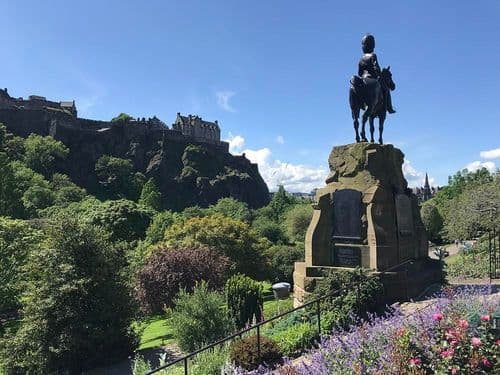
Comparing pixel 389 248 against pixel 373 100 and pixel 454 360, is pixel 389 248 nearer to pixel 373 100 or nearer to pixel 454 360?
pixel 373 100

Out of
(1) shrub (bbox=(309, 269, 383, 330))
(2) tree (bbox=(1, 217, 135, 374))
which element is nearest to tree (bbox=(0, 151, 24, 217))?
(2) tree (bbox=(1, 217, 135, 374))

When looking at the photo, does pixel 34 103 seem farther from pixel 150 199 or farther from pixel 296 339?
pixel 296 339

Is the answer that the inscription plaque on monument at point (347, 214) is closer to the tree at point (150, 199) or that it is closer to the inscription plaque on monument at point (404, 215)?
the inscription plaque on monument at point (404, 215)

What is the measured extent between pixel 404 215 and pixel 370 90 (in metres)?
3.85

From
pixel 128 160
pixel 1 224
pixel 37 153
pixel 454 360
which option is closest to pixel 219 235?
pixel 1 224

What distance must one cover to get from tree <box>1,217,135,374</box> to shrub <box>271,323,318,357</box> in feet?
24.5

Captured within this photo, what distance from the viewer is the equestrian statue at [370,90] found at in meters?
12.9

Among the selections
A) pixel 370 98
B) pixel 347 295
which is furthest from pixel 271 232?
pixel 347 295

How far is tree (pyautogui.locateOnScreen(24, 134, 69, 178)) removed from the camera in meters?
88.4

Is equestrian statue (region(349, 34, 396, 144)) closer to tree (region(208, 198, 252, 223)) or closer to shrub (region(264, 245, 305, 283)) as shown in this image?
shrub (region(264, 245, 305, 283))

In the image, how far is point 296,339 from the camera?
889cm

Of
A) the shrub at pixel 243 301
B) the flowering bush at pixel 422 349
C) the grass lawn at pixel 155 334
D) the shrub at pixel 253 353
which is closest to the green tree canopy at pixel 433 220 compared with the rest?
the grass lawn at pixel 155 334

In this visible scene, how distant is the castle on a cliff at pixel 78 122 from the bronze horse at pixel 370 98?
3951 inches

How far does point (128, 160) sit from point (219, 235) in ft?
261
